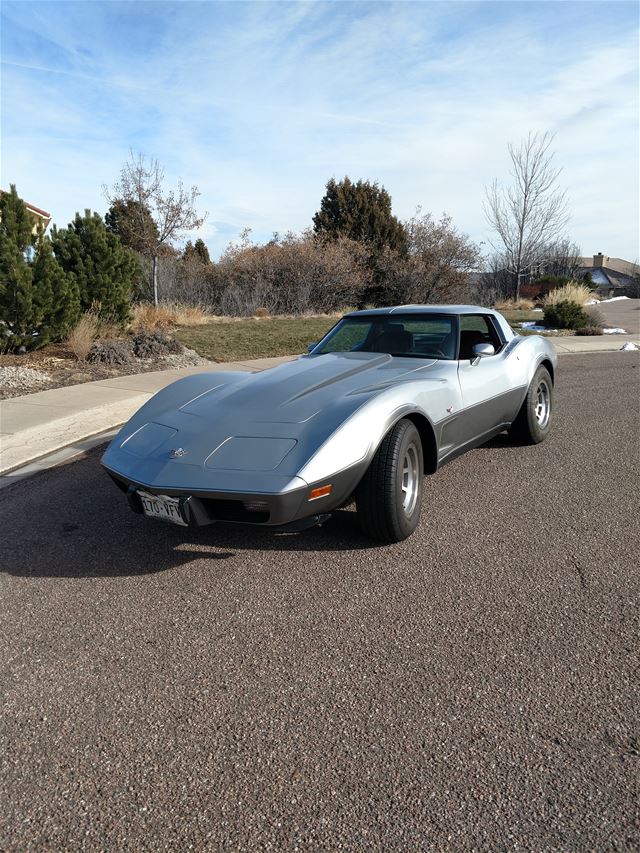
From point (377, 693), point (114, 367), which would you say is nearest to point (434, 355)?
point (377, 693)

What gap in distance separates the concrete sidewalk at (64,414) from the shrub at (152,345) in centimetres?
158

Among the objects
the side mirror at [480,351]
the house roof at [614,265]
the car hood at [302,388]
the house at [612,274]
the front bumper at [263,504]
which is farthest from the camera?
the house roof at [614,265]

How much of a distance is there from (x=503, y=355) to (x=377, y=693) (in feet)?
11.2

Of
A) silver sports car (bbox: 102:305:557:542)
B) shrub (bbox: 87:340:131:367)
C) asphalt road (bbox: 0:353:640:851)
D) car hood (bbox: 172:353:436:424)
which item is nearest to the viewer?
asphalt road (bbox: 0:353:640:851)

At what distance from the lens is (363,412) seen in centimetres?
338

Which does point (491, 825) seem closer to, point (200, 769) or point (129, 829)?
point (200, 769)

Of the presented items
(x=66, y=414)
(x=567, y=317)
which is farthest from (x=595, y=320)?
Result: (x=66, y=414)

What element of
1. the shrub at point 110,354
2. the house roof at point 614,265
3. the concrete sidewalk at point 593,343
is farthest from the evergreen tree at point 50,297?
the house roof at point 614,265

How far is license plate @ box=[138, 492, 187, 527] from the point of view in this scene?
10.2ft

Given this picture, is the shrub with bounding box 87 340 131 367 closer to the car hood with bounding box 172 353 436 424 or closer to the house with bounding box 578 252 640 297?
the car hood with bounding box 172 353 436 424

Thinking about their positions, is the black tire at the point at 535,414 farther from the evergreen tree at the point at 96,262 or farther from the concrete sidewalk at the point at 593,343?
the concrete sidewalk at the point at 593,343

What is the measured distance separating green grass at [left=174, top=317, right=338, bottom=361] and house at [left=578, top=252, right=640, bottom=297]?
1794 inches

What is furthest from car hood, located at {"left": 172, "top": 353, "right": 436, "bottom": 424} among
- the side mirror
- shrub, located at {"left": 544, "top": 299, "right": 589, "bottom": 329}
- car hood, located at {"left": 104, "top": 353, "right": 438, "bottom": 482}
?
shrub, located at {"left": 544, "top": 299, "right": 589, "bottom": 329}

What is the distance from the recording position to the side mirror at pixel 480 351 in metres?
4.61
